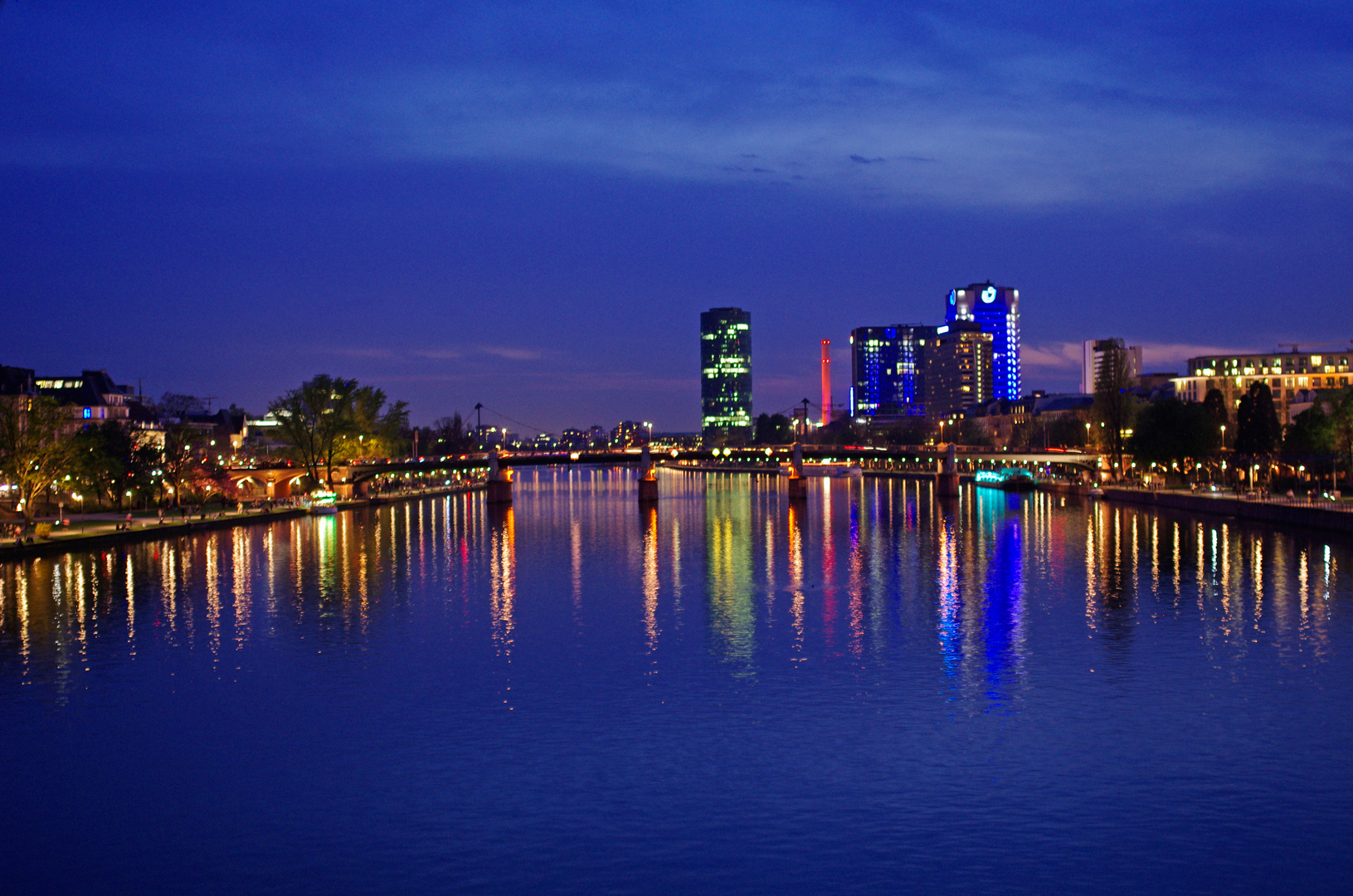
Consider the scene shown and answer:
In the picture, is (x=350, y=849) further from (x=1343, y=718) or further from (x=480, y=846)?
(x=1343, y=718)

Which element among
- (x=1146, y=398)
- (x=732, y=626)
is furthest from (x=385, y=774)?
(x=1146, y=398)

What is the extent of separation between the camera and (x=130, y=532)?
2648 inches

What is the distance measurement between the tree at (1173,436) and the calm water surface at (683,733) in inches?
2165

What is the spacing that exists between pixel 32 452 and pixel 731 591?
134 feet

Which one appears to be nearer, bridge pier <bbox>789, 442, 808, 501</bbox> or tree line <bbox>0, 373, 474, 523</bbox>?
tree line <bbox>0, 373, 474, 523</bbox>

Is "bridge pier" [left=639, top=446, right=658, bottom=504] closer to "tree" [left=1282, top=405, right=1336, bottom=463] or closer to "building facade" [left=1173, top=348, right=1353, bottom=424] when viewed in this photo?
"tree" [left=1282, top=405, right=1336, bottom=463]

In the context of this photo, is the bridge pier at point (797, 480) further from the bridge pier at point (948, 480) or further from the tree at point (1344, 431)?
the tree at point (1344, 431)

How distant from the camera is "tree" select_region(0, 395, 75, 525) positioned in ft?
214

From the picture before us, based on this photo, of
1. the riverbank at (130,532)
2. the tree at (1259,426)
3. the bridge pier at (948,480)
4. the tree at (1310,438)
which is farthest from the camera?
the bridge pier at (948,480)

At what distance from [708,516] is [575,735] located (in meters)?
73.9

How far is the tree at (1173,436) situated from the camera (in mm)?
102938

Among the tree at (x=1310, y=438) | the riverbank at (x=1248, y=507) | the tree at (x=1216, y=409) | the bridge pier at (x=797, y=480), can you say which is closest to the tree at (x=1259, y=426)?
the tree at (x=1310, y=438)

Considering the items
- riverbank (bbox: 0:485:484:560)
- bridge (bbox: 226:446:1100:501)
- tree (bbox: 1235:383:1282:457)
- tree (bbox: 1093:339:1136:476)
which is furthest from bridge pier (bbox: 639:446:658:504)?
tree (bbox: 1235:383:1282:457)

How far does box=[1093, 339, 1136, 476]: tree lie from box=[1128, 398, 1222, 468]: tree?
8.65 meters
